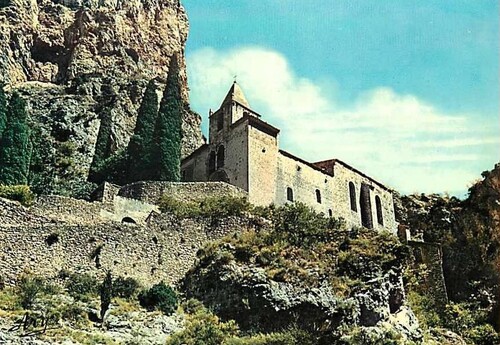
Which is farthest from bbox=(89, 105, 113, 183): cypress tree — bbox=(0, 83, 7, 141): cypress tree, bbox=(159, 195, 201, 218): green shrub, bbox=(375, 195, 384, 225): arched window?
bbox=(375, 195, 384, 225): arched window

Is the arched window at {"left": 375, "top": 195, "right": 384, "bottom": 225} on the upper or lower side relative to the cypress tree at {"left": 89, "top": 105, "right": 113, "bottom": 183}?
lower

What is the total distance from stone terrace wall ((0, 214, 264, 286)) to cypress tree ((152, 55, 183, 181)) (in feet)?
36.0

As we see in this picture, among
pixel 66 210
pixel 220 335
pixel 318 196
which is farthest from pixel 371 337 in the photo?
pixel 318 196

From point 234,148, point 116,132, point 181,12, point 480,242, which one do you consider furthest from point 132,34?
point 480,242

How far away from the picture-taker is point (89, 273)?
2962cm

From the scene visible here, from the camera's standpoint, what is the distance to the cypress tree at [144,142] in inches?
1778

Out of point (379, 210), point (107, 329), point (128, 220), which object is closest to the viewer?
point (107, 329)

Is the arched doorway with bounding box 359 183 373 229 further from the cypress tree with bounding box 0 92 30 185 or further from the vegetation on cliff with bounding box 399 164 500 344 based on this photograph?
the cypress tree with bounding box 0 92 30 185

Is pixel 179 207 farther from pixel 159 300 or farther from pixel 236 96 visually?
pixel 236 96

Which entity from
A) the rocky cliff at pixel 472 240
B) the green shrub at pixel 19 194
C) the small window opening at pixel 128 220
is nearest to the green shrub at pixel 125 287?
the green shrub at pixel 19 194

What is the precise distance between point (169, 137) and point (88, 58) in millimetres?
22265

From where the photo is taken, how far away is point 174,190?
40.6 m

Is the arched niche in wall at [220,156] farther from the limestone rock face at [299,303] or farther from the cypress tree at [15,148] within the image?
the limestone rock face at [299,303]

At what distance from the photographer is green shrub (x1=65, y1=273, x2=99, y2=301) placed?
91.9 ft
